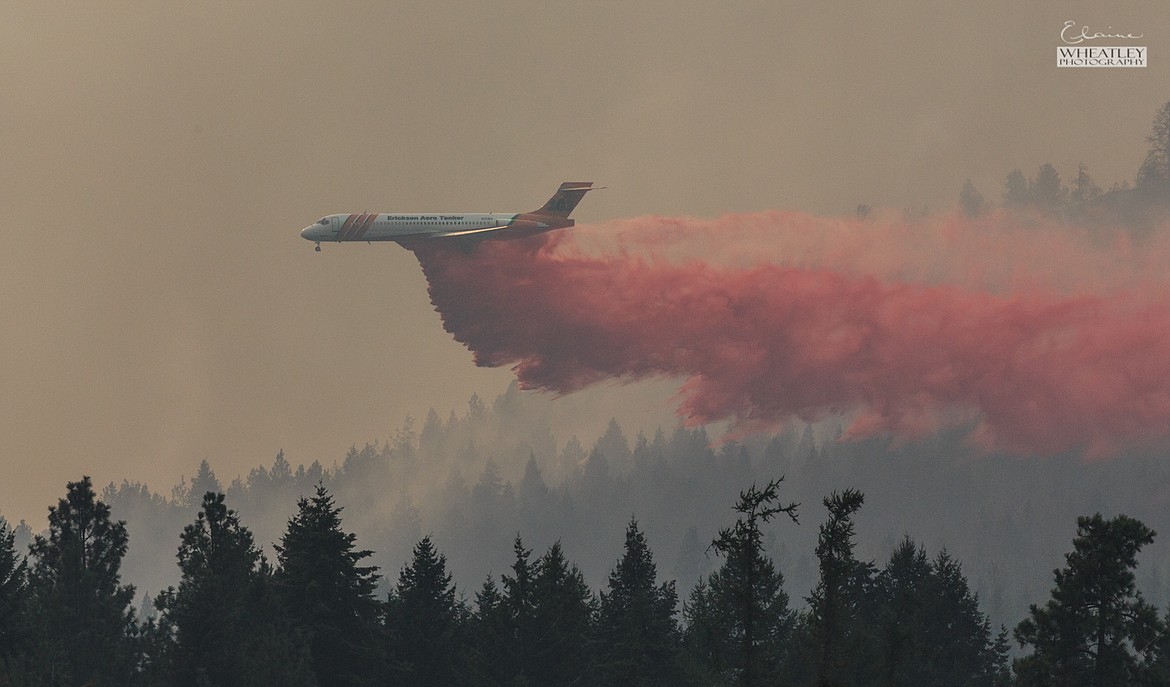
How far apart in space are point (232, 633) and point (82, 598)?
1823 cm

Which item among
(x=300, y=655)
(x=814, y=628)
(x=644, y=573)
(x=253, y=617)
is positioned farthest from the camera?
(x=644, y=573)

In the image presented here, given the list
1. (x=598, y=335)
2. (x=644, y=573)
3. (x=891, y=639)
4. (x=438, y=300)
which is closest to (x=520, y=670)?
(x=644, y=573)

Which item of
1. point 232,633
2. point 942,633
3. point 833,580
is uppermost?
point 942,633

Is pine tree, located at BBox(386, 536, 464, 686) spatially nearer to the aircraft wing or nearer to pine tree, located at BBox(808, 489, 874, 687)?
pine tree, located at BBox(808, 489, 874, 687)

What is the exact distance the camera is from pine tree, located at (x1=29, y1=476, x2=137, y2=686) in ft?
276

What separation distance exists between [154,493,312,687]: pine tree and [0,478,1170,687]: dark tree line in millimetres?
83

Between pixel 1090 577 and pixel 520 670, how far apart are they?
28029mm

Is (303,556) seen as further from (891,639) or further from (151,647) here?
(891,639)

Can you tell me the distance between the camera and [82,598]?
93125 mm

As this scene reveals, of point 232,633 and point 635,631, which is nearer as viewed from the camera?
point 232,633

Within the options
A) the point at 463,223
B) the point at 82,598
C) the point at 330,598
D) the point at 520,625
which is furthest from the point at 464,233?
the point at 330,598

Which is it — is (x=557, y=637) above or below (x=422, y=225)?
below

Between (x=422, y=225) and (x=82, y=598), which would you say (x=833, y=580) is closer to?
(x=82, y=598)

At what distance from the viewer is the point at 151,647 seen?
86.6 meters
